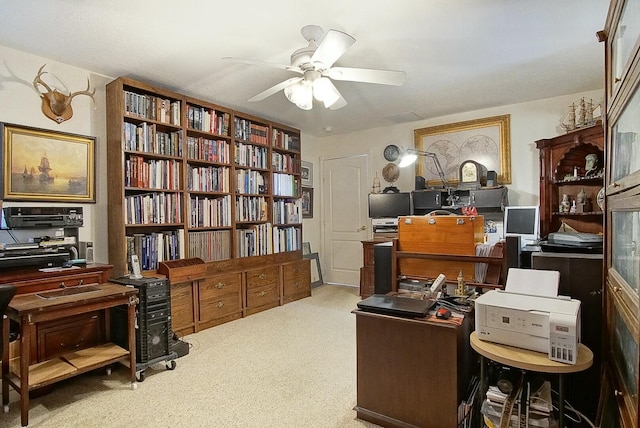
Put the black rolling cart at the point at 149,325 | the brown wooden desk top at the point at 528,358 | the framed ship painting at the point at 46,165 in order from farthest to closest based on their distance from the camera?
1. the framed ship painting at the point at 46,165
2. the black rolling cart at the point at 149,325
3. the brown wooden desk top at the point at 528,358

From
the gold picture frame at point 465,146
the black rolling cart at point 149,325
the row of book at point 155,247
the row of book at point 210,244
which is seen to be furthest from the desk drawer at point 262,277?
the gold picture frame at point 465,146

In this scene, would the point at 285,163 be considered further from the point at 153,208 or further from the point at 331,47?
the point at 331,47

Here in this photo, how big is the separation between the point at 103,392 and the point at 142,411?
0.46 meters

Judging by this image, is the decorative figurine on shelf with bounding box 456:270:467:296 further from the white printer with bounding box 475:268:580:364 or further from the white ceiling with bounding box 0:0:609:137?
the white ceiling with bounding box 0:0:609:137

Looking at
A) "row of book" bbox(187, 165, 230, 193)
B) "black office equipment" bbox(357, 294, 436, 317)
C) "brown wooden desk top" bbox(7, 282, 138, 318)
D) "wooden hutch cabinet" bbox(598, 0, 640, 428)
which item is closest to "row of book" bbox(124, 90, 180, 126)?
"row of book" bbox(187, 165, 230, 193)

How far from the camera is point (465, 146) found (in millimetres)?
4516

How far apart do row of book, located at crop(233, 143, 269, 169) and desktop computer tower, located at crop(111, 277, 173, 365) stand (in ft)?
6.11

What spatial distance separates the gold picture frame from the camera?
13.9ft

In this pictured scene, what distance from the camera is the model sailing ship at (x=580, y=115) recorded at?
3432mm

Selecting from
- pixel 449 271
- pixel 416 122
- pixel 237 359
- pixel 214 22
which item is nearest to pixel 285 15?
pixel 214 22

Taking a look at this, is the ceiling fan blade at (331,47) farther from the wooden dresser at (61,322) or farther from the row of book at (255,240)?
the row of book at (255,240)

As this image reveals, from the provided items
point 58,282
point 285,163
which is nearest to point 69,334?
point 58,282

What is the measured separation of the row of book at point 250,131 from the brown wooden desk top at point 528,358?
341 centimetres

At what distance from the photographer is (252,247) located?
4262mm
